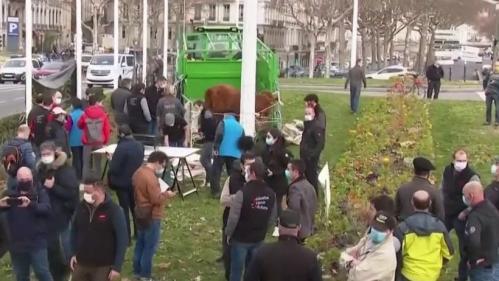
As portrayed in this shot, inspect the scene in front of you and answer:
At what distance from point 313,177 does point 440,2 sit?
190 ft

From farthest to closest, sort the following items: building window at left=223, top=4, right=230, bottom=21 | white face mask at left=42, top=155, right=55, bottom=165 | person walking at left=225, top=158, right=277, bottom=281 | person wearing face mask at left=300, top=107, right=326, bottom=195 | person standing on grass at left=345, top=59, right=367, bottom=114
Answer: building window at left=223, top=4, right=230, bottom=21
person standing on grass at left=345, top=59, right=367, bottom=114
person wearing face mask at left=300, top=107, right=326, bottom=195
white face mask at left=42, top=155, right=55, bottom=165
person walking at left=225, top=158, right=277, bottom=281

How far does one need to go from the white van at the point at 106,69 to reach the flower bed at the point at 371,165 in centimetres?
1906

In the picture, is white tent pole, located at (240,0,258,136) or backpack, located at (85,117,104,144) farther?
white tent pole, located at (240,0,258,136)

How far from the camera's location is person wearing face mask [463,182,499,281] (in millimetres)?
8461

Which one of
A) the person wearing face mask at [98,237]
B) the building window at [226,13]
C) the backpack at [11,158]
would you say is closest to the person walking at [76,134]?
the backpack at [11,158]

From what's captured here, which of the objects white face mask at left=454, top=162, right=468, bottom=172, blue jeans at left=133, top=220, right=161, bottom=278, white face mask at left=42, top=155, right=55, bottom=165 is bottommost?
blue jeans at left=133, top=220, right=161, bottom=278

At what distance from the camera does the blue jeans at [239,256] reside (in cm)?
905

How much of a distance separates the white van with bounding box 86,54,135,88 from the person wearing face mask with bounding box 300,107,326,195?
26.5 meters

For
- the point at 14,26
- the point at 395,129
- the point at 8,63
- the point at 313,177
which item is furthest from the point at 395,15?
the point at 313,177

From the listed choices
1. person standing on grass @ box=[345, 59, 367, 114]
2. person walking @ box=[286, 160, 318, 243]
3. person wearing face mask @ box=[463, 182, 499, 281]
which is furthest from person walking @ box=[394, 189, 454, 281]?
person standing on grass @ box=[345, 59, 367, 114]

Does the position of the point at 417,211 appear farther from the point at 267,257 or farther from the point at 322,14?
the point at 322,14

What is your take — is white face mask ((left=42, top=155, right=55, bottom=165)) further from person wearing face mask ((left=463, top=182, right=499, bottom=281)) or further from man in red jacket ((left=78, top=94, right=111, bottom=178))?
man in red jacket ((left=78, top=94, right=111, bottom=178))

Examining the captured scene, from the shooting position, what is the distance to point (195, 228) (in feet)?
43.1

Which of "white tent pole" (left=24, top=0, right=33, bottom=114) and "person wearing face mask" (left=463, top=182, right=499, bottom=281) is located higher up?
"white tent pole" (left=24, top=0, right=33, bottom=114)
